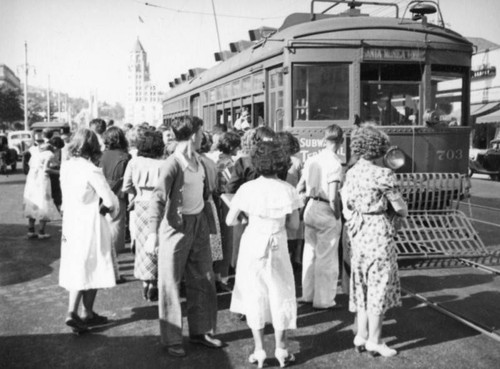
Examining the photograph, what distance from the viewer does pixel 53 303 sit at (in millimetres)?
5668

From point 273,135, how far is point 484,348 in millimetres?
2479

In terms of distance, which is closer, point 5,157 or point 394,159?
point 394,159

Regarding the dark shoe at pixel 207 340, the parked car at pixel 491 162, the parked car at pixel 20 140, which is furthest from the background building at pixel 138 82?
the dark shoe at pixel 207 340

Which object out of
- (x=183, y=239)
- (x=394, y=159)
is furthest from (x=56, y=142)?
(x=183, y=239)

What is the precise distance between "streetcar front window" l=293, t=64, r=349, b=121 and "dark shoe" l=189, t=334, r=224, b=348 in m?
3.85

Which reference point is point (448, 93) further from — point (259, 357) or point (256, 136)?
point (259, 357)

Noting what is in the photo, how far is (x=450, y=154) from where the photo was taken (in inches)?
305

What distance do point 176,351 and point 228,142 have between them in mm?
2544

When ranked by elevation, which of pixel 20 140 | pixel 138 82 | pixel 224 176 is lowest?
pixel 224 176

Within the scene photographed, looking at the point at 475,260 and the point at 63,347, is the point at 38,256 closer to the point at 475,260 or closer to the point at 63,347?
the point at 63,347

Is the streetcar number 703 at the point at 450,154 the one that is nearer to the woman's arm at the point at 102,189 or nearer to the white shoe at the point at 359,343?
the white shoe at the point at 359,343

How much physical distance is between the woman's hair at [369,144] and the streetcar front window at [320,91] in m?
3.30

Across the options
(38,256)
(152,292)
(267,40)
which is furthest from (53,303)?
(267,40)

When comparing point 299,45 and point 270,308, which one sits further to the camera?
point 299,45
